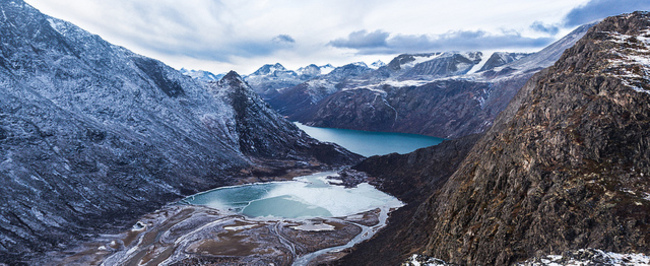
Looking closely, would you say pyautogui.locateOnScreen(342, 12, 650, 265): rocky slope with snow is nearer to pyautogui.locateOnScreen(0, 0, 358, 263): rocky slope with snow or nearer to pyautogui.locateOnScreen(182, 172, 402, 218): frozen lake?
pyautogui.locateOnScreen(182, 172, 402, 218): frozen lake

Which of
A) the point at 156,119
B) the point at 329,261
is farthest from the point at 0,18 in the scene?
the point at 329,261

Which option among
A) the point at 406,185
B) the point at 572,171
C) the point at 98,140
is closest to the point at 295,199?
the point at 406,185

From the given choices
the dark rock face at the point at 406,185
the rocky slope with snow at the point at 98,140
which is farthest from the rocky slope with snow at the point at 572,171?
the rocky slope with snow at the point at 98,140

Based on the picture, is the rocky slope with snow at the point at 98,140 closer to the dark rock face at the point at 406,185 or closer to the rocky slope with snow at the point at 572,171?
the dark rock face at the point at 406,185

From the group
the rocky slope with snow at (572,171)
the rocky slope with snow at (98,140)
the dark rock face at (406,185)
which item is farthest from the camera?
the rocky slope with snow at (98,140)

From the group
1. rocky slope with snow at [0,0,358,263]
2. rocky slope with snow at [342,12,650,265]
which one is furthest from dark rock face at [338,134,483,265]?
rocky slope with snow at [0,0,358,263]

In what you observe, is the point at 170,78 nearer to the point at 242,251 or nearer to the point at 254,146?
the point at 254,146

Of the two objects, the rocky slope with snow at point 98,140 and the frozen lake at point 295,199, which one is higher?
the rocky slope with snow at point 98,140
